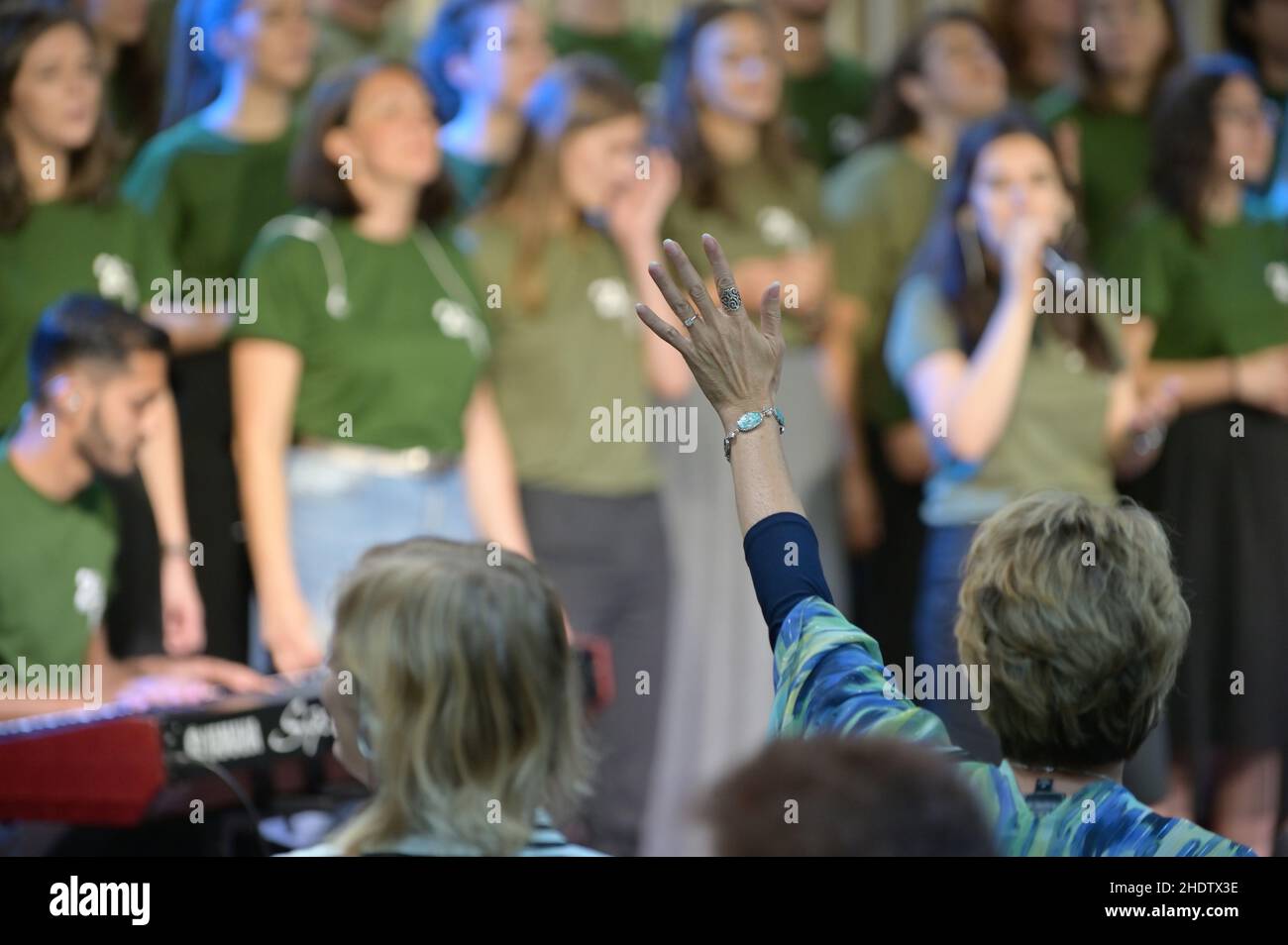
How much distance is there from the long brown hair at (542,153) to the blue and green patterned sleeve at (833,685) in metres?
2.58

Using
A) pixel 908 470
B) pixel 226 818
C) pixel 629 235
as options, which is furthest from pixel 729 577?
pixel 226 818

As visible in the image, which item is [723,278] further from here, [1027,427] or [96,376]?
[1027,427]

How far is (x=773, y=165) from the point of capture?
453 centimetres

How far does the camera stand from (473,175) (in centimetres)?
437

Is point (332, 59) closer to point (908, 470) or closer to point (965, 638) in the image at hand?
point (908, 470)

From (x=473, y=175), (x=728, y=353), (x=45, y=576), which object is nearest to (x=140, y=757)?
(x=45, y=576)

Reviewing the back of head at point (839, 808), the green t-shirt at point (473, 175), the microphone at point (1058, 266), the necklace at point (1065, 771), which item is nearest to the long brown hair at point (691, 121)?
the green t-shirt at point (473, 175)

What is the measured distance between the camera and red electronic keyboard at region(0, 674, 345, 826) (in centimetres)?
293

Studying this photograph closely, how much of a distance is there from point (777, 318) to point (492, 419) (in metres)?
2.37

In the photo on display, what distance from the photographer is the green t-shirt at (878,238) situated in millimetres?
4562

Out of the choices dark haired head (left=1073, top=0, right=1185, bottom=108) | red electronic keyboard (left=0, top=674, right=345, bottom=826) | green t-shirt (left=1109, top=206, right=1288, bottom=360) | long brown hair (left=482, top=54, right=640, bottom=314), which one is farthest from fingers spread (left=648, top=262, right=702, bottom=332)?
→ dark haired head (left=1073, top=0, right=1185, bottom=108)

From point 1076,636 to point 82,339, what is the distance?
8.26 ft

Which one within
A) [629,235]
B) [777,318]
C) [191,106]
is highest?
[191,106]

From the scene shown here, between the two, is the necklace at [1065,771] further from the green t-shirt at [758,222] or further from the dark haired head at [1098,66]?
the dark haired head at [1098,66]
